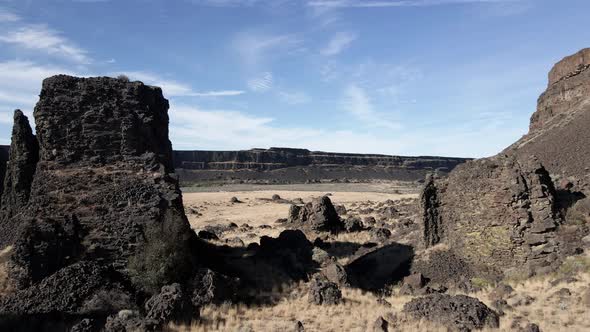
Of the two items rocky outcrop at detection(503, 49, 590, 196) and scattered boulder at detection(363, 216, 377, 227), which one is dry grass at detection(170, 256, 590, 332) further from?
scattered boulder at detection(363, 216, 377, 227)

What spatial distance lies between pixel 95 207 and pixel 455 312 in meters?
12.8

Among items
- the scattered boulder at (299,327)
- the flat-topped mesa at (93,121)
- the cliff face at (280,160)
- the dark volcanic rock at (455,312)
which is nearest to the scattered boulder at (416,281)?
the dark volcanic rock at (455,312)

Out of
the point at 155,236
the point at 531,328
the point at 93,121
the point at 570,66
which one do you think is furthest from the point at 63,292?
the point at 570,66

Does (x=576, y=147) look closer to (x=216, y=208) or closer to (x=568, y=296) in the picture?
(x=568, y=296)

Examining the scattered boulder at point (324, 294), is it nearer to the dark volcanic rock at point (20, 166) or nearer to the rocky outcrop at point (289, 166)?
the dark volcanic rock at point (20, 166)

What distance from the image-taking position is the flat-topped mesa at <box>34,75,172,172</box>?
16.7 m

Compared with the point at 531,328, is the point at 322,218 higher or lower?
higher

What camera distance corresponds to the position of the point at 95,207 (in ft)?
51.4

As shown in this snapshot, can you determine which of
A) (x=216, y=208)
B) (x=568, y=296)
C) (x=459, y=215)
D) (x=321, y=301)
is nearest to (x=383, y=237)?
(x=459, y=215)

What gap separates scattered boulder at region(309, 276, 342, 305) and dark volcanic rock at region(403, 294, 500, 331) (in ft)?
9.68

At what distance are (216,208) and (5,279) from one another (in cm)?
4432

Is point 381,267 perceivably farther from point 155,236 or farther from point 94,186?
point 94,186

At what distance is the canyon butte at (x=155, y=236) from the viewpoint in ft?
41.4

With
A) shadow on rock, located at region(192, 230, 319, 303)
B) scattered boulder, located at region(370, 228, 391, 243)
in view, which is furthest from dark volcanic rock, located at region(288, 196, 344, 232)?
shadow on rock, located at region(192, 230, 319, 303)
